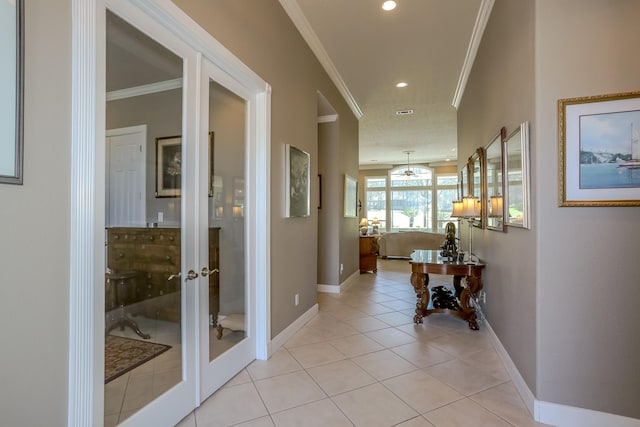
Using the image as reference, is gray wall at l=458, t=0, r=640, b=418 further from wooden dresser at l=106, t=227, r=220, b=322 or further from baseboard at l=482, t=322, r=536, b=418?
wooden dresser at l=106, t=227, r=220, b=322

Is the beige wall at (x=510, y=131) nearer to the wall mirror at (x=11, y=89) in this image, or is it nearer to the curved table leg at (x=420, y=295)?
the curved table leg at (x=420, y=295)

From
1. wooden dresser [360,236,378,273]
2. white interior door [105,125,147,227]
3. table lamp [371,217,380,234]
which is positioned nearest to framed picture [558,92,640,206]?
white interior door [105,125,147,227]

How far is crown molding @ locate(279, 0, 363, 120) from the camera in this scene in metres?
3.09

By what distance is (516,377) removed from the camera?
233 centimetres

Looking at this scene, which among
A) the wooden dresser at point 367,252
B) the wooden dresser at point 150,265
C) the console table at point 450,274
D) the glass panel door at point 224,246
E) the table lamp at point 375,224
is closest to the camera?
the wooden dresser at point 150,265

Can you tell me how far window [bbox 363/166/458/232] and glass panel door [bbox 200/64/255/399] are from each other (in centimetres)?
901

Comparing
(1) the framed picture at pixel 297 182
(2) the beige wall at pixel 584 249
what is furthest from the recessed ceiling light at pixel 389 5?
(1) the framed picture at pixel 297 182

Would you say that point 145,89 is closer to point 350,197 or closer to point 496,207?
point 496,207

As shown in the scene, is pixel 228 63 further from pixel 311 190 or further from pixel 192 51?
pixel 311 190

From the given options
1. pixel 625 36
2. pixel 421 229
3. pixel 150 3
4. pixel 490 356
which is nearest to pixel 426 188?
pixel 421 229

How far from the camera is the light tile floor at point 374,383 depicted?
197 centimetres

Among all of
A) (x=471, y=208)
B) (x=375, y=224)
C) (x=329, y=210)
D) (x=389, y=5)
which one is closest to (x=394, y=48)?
(x=389, y=5)

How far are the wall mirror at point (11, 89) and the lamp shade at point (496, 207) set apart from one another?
3041 millimetres

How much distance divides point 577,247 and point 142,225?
2505mm
